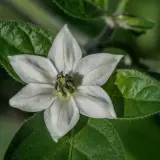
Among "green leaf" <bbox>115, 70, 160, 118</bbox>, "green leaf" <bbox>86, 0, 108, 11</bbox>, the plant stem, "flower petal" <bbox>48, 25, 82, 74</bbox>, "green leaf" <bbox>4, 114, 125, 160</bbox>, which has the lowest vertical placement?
"green leaf" <bbox>4, 114, 125, 160</bbox>

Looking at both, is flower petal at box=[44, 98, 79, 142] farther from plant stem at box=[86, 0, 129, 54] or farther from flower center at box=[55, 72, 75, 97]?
→ plant stem at box=[86, 0, 129, 54]

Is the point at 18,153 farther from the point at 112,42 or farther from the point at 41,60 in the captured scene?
the point at 112,42

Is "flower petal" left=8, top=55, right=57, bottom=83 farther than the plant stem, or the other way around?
the plant stem

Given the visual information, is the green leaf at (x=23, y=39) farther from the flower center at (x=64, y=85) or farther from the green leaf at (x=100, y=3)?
the green leaf at (x=100, y=3)

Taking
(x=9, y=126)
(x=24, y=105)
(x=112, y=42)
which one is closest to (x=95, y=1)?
(x=112, y=42)

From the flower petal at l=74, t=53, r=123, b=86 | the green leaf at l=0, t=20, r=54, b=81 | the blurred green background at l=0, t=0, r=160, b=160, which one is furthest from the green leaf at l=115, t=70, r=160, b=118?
the blurred green background at l=0, t=0, r=160, b=160

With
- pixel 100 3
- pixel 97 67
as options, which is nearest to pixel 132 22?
pixel 100 3
